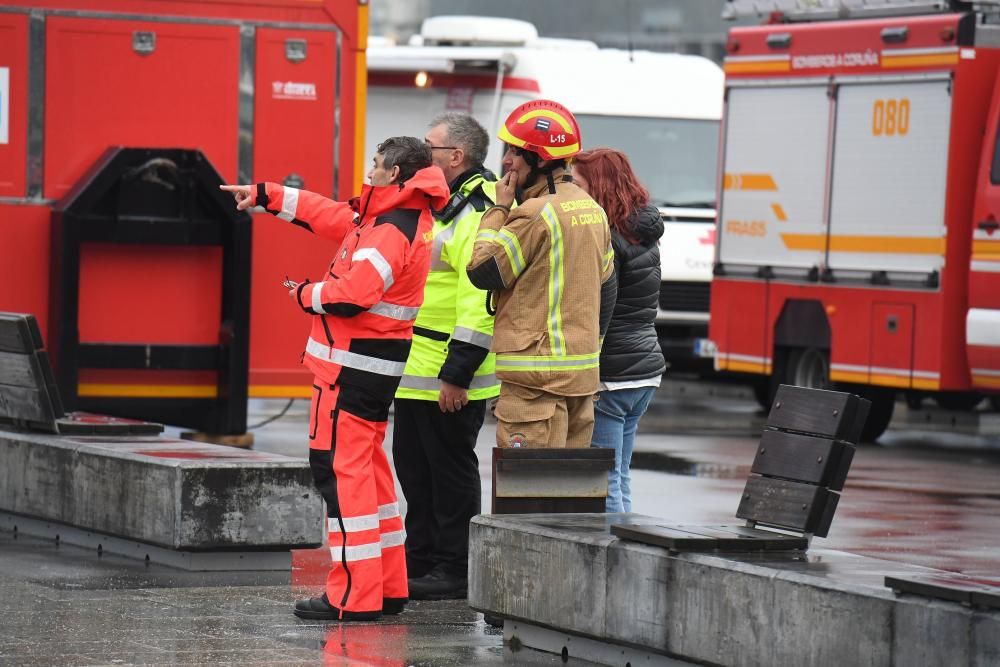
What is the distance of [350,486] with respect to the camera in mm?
7742

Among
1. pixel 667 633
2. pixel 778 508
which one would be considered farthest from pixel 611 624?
pixel 778 508

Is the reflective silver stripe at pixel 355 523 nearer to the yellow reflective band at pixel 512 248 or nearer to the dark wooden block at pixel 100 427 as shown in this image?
the yellow reflective band at pixel 512 248

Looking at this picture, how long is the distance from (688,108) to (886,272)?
14.9 feet

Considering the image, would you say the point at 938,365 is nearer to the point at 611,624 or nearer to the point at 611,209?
the point at 611,209

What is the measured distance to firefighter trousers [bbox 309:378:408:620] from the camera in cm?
775

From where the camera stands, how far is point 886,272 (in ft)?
52.1

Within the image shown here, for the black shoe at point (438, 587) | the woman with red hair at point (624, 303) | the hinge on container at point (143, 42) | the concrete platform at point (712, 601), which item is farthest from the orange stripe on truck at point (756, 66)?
the concrete platform at point (712, 601)

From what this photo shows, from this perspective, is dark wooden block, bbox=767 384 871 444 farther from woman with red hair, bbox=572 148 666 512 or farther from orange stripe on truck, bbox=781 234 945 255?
orange stripe on truck, bbox=781 234 945 255

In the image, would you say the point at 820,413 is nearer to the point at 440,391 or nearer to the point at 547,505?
the point at 547,505

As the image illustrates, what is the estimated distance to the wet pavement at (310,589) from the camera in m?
7.21

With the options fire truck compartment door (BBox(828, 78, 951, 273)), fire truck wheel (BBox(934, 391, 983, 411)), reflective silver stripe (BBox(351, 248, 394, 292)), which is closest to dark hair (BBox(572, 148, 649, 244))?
reflective silver stripe (BBox(351, 248, 394, 292))

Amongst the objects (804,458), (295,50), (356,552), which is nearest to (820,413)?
(804,458)

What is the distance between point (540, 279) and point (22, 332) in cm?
326

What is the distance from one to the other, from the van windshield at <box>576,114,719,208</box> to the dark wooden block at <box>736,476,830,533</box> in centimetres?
1232
